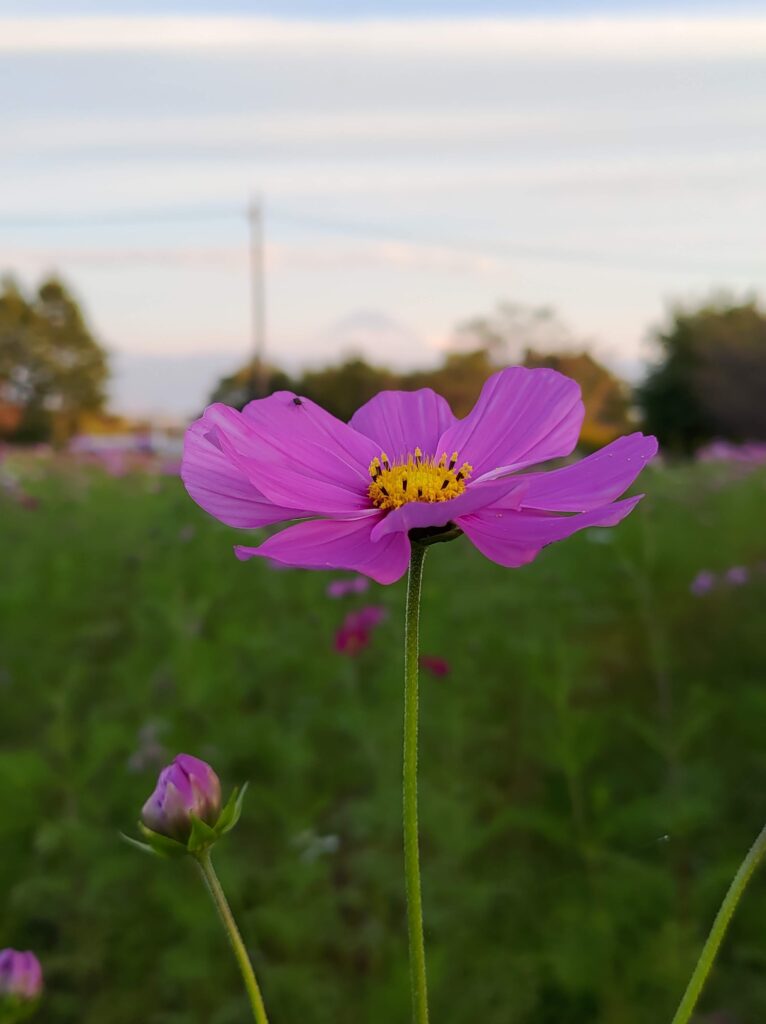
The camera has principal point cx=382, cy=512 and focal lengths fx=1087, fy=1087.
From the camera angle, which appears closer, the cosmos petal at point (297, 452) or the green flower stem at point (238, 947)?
the green flower stem at point (238, 947)

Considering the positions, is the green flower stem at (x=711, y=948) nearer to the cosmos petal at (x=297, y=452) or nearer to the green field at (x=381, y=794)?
the cosmos petal at (x=297, y=452)

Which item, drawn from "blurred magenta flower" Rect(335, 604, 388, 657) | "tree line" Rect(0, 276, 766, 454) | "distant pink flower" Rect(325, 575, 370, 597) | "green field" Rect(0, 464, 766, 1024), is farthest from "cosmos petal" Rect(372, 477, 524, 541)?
"tree line" Rect(0, 276, 766, 454)

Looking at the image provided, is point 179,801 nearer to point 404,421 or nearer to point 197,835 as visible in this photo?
point 197,835

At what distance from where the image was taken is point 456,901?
1695 millimetres

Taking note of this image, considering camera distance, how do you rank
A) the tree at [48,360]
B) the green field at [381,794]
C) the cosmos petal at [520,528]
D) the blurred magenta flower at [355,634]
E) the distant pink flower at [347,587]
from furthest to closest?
1. the tree at [48,360]
2. the distant pink flower at [347,587]
3. the blurred magenta flower at [355,634]
4. the green field at [381,794]
5. the cosmos petal at [520,528]

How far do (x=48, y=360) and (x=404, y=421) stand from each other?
108 feet

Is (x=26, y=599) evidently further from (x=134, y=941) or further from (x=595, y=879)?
(x=595, y=879)

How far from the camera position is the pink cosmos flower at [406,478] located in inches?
17.6

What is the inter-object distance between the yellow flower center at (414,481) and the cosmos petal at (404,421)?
4 centimetres

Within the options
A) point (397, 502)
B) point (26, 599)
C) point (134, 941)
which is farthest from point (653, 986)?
point (26, 599)

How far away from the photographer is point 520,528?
0.48 meters

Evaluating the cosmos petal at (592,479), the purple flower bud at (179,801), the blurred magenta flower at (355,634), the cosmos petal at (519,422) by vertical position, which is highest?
the cosmos petal at (519,422)

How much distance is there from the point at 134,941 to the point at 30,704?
1079mm

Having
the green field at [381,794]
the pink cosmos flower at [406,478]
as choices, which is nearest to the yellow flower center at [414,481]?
the pink cosmos flower at [406,478]
